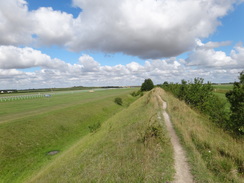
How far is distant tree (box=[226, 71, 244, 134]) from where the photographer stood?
617 inches

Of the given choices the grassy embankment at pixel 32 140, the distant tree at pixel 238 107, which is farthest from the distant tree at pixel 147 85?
the distant tree at pixel 238 107

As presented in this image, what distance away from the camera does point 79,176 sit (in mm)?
10062

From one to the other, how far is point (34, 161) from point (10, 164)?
8.39 feet

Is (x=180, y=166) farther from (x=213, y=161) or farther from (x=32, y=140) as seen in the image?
(x=32, y=140)

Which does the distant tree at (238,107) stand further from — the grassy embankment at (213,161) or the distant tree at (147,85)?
the distant tree at (147,85)

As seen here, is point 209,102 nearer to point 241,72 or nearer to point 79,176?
point 241,72

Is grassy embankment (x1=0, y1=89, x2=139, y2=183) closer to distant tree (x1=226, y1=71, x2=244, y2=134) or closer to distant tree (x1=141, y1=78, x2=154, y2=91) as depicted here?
distant tree (x1=226, y1=71, x2=244, y2=134)

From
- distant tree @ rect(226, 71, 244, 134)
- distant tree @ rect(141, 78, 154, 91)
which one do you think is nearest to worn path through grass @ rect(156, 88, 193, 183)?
distant tree @ rect(226, 71, 244, 134)

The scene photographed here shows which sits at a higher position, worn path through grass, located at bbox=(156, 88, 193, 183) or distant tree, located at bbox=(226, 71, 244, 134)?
distant tree, located at bbox=(226, 71, 244, 134)

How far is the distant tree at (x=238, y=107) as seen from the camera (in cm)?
1567

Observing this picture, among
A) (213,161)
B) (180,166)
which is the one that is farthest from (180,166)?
(213,161)

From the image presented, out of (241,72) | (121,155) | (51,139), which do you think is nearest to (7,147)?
(51,139)

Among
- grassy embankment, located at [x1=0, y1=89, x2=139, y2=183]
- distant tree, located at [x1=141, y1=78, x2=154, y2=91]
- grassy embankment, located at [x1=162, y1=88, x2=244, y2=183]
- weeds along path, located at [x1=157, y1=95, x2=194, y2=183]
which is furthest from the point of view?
distant tree, located at [x1=141, y1=78, x2=154, y2=91]

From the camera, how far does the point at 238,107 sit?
16219 mm
